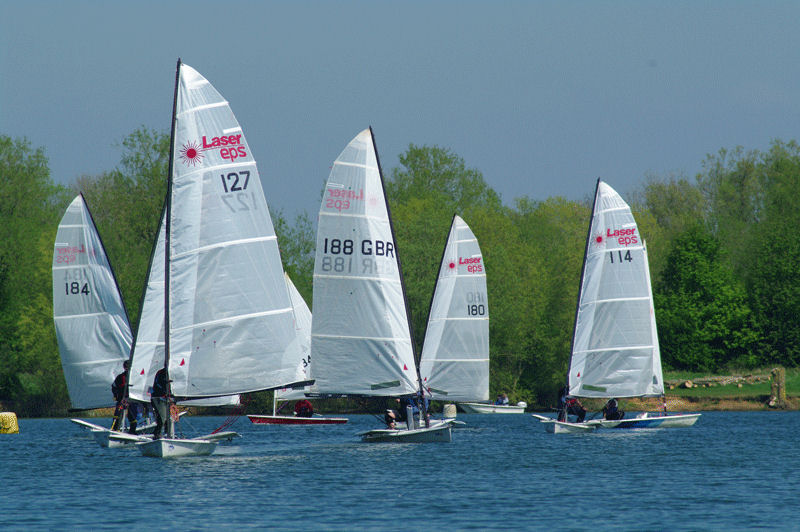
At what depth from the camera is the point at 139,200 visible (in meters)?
76.5

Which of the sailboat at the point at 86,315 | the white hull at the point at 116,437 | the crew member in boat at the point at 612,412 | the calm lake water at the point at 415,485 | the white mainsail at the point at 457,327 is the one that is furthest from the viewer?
the white mainsail at the point at 457,327

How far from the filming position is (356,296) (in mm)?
36219

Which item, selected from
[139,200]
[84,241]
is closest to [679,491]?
[84,241]

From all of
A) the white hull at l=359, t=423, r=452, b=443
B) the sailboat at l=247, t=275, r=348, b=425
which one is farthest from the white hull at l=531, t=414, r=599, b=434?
the sailboat at l=247, t=275, r=348, b=425

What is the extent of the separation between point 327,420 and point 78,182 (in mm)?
44073

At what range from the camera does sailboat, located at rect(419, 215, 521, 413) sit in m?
51.4

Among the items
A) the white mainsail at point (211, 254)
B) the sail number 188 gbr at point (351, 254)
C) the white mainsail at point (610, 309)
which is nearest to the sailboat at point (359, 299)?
the sail number 188 gbr at point (351, 254)

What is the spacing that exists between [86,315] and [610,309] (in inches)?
758

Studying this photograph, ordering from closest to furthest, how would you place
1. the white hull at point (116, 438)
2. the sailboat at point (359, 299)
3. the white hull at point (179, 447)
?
the white hull at point (179, 447)
the white hull at point (116, 438)
the sailboat at point (359, 299)

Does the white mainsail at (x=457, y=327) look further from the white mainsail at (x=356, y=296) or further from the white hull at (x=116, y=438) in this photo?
the white hull at (x=116, y=438)

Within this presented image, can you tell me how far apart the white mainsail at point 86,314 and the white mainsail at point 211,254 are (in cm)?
1148

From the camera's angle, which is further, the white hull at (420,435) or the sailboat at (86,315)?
the sailboat at (86,315)

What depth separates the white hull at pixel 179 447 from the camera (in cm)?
2964

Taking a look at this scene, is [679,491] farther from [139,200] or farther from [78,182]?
[78,182]
